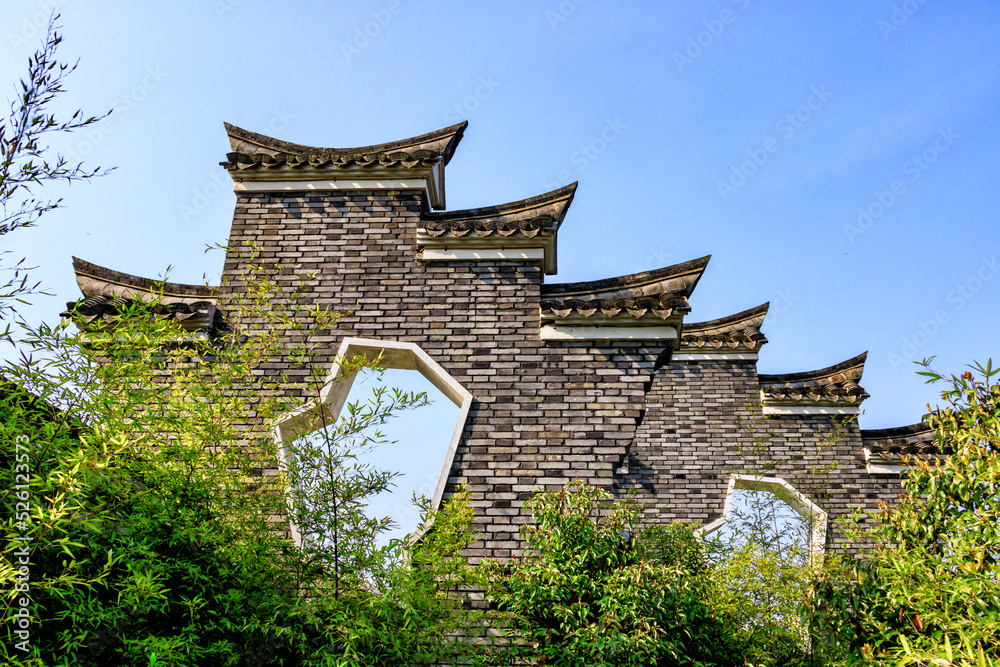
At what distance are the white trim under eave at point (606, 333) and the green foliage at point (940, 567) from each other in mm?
1670

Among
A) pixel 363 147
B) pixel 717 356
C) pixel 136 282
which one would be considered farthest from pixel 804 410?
pixel 136 282

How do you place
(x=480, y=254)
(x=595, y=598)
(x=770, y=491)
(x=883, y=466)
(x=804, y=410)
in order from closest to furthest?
(x=595, y=598), (x=480, y=254), (x=770, y=491), (x=883, y=466), (x=804, y=410)

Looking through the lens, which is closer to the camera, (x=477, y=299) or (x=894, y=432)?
(x=477, y=299)

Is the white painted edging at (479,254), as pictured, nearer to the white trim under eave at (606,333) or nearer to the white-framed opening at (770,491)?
the white trim under eave at (606,333)

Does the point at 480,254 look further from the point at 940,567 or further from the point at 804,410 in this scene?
the point at 804,410

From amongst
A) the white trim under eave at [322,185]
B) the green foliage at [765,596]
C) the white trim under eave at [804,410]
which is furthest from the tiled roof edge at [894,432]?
the white trim under eave at [322,185]

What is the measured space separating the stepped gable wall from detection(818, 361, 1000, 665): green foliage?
146cm

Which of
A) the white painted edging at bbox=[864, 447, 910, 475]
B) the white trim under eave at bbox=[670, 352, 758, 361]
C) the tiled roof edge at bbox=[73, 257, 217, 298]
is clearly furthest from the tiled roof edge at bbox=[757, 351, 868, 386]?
the tiled roof edge at bbox=[73, 257, 217, 298]

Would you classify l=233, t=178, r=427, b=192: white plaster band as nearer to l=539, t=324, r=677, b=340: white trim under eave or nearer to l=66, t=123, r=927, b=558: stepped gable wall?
l=66, t=123, r=927, b=558: stepped gable wall

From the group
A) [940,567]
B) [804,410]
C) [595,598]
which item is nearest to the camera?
[940,567]

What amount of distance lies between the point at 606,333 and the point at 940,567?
2.28 m

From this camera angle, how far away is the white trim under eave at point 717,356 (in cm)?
890

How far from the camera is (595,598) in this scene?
3561 millimetres

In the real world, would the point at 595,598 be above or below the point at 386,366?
below
